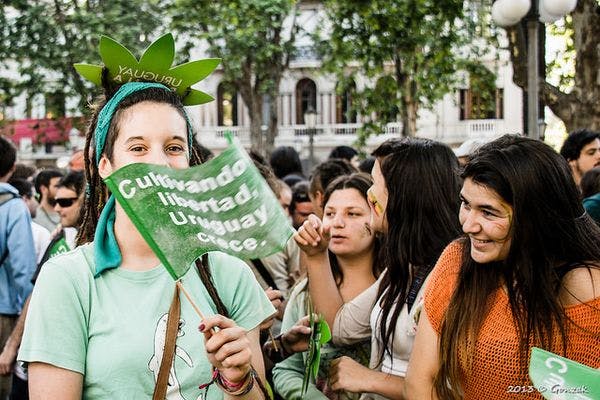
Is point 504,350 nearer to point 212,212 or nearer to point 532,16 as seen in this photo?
point 212,212

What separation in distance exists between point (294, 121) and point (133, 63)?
35.5 meters

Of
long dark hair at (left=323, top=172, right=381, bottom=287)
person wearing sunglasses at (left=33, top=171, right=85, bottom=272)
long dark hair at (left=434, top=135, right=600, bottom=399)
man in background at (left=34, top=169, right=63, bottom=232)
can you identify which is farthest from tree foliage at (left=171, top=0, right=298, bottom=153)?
long dark hair at (left=434, top=135, right=600, bottom=399)

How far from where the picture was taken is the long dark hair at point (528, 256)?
2.41 metres

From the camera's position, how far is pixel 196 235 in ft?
6.39

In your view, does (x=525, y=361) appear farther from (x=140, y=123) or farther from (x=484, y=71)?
(x=484, y=71)

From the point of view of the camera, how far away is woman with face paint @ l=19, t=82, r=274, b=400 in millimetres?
1981

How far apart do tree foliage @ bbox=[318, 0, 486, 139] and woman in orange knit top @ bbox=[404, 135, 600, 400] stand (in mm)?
11904

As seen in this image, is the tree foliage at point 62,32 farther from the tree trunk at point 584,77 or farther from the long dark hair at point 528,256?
the long dark hair at point 528,256

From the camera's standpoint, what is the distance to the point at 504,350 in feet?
7.86

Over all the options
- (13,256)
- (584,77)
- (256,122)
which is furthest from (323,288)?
(256,122)

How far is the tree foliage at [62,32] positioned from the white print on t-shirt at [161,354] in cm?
1257

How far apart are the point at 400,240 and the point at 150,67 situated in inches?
51.7

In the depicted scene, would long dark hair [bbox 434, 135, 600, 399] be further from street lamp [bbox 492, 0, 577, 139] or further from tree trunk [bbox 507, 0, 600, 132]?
tree trunk [bbox 507, 0, 600, 132]

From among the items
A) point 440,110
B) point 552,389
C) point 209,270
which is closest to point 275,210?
point 209,270
